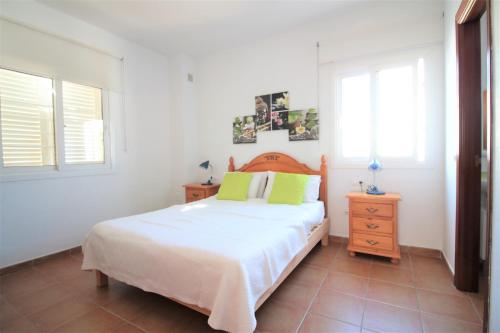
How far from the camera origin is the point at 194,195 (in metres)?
3.77

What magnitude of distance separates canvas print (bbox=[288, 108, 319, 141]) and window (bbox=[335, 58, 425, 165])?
0.29 metres

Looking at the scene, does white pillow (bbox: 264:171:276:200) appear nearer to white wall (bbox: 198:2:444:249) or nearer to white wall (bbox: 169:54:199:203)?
white wall (bbox: 198:2:444:249)

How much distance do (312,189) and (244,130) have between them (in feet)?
4.80

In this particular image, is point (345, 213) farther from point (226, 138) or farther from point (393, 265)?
point (226, 138)

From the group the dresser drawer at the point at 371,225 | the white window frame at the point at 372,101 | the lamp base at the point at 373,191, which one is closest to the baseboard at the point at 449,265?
the dresser drawer at the point at 371,225

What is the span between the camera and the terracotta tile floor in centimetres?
159

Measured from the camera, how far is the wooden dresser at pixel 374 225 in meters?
2.45

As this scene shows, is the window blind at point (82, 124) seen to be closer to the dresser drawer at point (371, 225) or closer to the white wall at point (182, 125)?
the white wall at point (182, 125)

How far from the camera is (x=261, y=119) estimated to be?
3.58 metres

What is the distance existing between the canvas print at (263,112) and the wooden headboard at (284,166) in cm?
43

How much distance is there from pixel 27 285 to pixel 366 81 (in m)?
4.14

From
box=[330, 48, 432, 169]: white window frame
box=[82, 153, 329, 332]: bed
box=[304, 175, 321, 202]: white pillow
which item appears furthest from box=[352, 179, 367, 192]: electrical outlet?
box=[82, 153, 329, 332]: bed

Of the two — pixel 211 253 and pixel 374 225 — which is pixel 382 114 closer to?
pixel 374 225

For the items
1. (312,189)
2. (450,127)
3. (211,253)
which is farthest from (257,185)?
(450,127)
